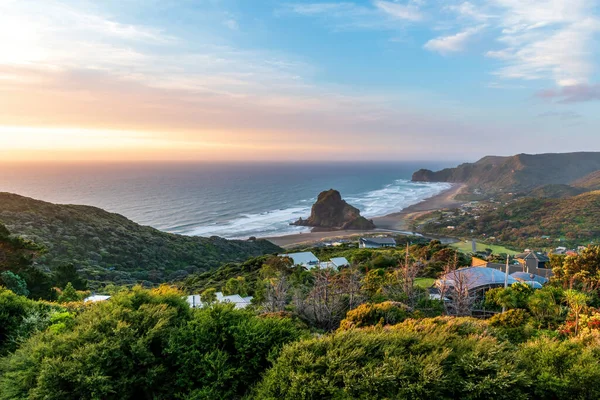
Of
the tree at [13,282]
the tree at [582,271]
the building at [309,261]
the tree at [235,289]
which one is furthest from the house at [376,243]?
the tree at [13,282]

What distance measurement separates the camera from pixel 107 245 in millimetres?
40750

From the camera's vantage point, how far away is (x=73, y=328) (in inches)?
265

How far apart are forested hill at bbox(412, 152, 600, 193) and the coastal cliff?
7809 centimetres

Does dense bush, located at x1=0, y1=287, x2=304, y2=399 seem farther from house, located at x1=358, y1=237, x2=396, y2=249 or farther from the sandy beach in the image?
the sandy beach

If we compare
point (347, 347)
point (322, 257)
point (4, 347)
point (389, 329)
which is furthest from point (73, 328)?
point (322, 257)

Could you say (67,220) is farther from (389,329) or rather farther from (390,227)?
(390,227)

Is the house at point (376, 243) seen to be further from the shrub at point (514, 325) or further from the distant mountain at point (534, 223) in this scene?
the shrub at point (514, 325)

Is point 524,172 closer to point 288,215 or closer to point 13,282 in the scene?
point 288,215

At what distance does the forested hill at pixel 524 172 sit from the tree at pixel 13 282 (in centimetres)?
13703

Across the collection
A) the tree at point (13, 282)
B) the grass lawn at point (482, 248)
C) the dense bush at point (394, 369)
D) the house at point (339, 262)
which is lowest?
the grass lawn at point (482, 248)

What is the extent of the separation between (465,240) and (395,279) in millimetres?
46205

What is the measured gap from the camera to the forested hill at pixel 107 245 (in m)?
34.3

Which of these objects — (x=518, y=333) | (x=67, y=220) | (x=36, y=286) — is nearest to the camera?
(x=518, y=333)

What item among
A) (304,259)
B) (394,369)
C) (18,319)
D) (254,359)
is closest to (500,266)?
(304,259)
